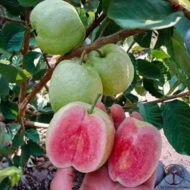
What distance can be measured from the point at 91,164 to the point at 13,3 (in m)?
0.60

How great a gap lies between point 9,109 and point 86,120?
59cm

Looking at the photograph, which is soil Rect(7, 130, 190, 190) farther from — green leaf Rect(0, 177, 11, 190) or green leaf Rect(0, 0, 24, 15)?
green leaf Rect(0, 0, 24, 15)

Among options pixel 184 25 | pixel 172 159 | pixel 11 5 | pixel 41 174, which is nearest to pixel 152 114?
pixel 184 25

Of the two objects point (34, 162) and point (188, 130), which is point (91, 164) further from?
point (34, 162)

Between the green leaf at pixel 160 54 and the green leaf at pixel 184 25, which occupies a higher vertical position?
the green leaf at pixel 184 25

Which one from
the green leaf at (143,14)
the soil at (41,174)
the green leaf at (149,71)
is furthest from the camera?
the soil at (41,174)

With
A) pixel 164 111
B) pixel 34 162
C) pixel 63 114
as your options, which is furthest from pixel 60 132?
pixel 34 162

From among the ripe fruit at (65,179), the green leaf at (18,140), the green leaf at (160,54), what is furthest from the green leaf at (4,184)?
the green leaf at (160,54)

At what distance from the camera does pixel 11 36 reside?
1.08 metres

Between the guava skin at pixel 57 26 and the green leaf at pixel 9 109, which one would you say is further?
the green leaf at pixel 9 109

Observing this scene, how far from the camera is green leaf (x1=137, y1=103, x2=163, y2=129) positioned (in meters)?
0.94

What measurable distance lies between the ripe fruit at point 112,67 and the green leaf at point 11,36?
0.26 m

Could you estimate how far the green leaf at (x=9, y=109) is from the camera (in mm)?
1293

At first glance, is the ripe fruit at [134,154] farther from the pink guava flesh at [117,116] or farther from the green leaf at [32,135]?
the green leaf at [32,135]
